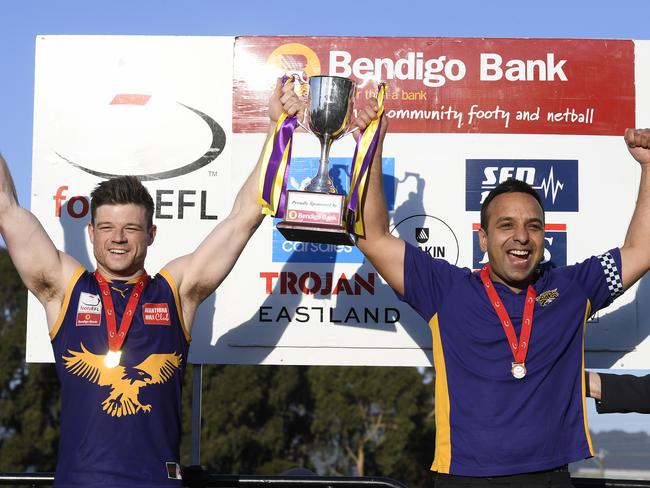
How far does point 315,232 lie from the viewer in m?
4.41

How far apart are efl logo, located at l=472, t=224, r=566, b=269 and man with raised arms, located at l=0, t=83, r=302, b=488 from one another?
1.65m

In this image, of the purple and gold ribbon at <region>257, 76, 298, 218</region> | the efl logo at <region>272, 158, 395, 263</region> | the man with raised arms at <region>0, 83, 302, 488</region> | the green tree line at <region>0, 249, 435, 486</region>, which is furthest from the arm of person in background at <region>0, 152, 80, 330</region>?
the green tree line at <region>0, 249, 435, 486</region>

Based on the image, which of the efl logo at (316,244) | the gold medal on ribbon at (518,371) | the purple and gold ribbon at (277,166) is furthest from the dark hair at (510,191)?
the efl logo at (316,244)

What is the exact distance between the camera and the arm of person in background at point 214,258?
462cm

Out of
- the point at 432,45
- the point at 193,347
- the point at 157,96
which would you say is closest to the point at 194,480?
the point at 193,347

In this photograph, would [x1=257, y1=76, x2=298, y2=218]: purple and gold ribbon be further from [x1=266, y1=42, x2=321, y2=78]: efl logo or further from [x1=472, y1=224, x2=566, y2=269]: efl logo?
[x1=472, y1=224, x2=566, y2=269]: efl logo

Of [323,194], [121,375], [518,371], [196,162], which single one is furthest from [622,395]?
[196,162]

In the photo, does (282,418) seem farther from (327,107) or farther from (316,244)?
(327,107)

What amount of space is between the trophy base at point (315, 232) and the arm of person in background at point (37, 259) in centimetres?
101

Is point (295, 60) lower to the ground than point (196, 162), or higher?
higher

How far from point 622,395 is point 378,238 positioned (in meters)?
1.30

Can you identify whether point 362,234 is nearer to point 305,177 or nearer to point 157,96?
point 305,177

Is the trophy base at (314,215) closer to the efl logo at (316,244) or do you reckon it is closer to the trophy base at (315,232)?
the trophy base at (315,232)

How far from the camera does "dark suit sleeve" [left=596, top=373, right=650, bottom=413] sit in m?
4.41
